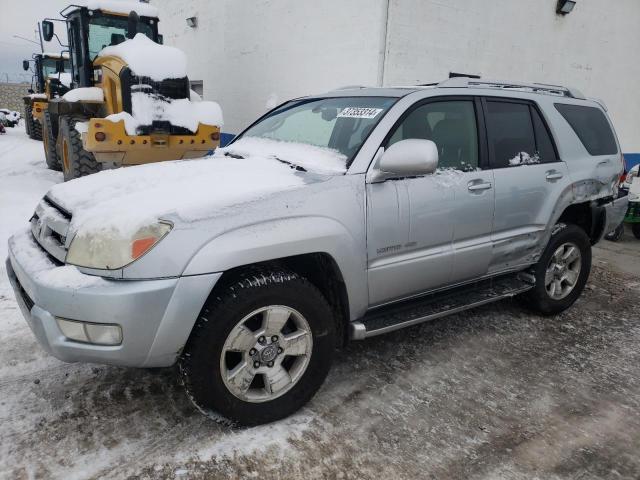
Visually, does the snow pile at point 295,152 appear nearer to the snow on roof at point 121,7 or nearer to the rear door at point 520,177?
the rear door at point 520,177

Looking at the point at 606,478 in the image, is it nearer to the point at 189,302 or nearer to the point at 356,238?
the point at 356,238

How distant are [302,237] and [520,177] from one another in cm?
196

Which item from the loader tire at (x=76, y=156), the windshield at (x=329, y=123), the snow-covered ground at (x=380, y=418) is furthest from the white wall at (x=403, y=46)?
the snow-covered ground at (x=380, y=418)

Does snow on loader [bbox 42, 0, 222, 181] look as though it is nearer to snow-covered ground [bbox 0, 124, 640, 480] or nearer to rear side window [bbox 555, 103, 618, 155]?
snow-covered ground [bbox 0, 124, 640, 480]

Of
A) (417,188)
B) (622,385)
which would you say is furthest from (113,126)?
(622,385)

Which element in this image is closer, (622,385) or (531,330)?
(622,385)

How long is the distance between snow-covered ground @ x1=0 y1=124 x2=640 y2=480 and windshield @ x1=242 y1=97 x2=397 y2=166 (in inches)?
58.0

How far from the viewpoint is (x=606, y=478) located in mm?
2381

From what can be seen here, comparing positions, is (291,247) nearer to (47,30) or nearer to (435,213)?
(435,213)

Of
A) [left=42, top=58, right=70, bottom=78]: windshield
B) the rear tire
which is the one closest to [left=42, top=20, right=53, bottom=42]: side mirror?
A: [left=42, top=58, right=70, bottom=78]: windshield

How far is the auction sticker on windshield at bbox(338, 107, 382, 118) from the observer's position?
3.11 metres

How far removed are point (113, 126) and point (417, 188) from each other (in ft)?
18.1

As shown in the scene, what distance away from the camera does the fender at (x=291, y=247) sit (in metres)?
2.25

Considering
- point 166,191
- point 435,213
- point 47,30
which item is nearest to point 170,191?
point 166,191
